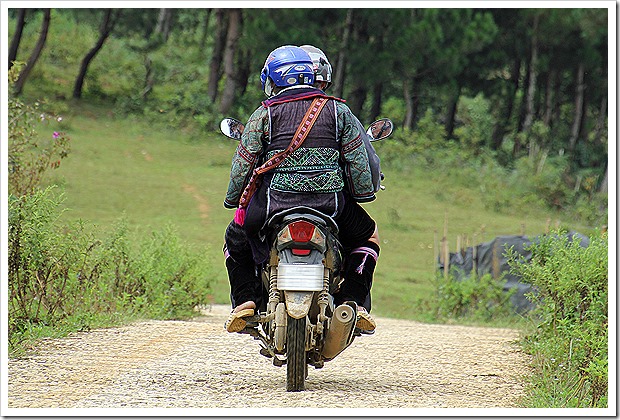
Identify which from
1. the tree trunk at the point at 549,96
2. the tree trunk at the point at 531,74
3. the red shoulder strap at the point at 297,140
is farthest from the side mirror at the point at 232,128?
the tree trunk at the point at 549,96

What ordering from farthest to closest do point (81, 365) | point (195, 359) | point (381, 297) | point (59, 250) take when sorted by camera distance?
point (381, 297) → point (59, 250) → point (195, 359) → point (81, 365)

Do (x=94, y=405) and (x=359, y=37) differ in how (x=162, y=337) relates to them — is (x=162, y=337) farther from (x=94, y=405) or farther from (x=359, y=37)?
(x=359, y=37)

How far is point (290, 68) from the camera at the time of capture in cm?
463

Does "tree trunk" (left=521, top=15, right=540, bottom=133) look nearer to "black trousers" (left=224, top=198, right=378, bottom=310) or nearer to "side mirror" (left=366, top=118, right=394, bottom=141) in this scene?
"side mirror" (left=366, top=118, right=394, bottom=141)

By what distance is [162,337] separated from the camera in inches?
257

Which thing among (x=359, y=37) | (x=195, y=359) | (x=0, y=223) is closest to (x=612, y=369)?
(x=195, y=359)

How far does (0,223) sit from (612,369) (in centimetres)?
326

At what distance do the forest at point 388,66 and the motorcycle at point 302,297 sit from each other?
18.3 m

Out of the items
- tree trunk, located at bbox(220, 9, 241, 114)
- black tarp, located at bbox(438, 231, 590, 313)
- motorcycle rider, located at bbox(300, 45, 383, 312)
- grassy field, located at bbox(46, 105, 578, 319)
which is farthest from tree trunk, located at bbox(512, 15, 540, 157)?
motorcycle rider, located at bbox(300, 45, 383, 312)

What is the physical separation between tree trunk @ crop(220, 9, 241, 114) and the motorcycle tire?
2199 cm

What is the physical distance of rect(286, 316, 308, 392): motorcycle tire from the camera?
4.32 meters

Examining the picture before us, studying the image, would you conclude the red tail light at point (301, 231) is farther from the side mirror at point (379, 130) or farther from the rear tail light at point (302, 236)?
the side mirror at point (379, 130)

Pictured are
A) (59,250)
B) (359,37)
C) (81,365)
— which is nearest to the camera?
(81,365)

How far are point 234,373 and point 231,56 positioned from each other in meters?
21.4
